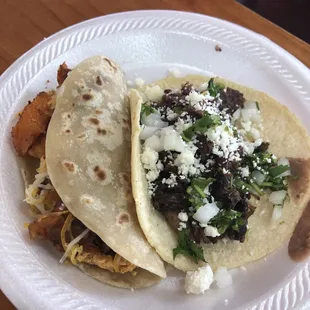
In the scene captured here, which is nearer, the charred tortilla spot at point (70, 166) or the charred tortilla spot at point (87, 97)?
the charred tortilla spot at point (70, 166)

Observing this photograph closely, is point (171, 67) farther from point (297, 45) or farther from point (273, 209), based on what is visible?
point (273, 209)

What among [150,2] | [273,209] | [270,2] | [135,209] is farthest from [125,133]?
[270,2]

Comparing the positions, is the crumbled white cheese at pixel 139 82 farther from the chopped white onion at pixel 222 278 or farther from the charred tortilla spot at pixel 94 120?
the chopped white onion at pixel 222 278

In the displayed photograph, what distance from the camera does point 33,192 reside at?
2410 millimetres

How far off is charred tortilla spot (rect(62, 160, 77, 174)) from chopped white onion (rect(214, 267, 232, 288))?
86cm

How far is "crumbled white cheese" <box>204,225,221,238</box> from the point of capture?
235cm

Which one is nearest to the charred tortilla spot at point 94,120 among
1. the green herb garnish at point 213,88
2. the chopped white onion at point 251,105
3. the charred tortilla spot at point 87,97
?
the charred tortilla spot at point 87,97

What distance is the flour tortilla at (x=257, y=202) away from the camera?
2.33 m

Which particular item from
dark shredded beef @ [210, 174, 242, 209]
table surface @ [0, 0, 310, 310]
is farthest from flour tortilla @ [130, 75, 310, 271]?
table surface @ [0, 0, 310, 310]

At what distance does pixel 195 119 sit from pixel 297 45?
126 centimetres

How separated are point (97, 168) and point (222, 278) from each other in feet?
2.67

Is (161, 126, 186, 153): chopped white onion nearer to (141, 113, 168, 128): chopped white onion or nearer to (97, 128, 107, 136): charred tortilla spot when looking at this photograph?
(141, 113, 168, 128): chopped white onion

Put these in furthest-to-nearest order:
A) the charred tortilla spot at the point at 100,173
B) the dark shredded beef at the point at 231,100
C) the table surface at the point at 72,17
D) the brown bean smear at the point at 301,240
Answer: the table surface at the point at 72,17
the dark shredded beef at the point at 231,100
the brown bean smear at the point at 301,240
the charred tortilla spot at the point at 100,173

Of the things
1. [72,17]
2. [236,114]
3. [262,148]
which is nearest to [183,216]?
[262,148]
